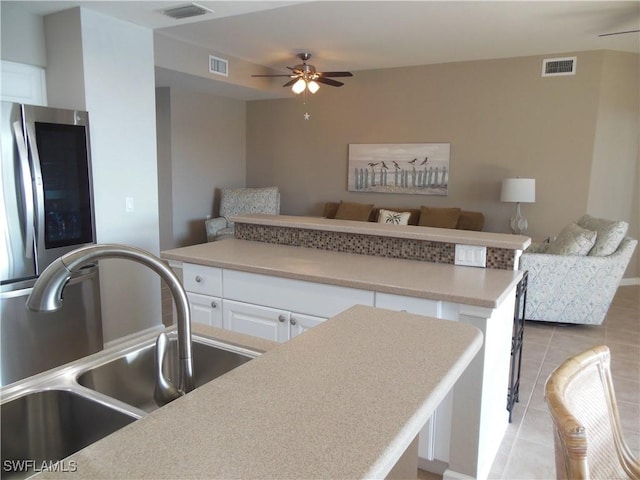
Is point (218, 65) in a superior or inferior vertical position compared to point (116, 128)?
superior

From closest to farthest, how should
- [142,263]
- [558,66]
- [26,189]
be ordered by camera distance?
[142,263] < [26,189] < [558,66]

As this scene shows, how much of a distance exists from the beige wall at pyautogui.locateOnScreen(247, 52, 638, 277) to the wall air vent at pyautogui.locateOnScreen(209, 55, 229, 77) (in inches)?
64.0

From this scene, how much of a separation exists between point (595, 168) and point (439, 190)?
1.84 metres

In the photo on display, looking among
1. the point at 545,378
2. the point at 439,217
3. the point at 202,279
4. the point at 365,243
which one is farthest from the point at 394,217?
the point at 202,279

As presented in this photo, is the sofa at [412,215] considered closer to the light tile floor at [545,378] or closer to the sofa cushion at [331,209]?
the sofa cushion at [331,209]

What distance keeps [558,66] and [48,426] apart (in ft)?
20.3

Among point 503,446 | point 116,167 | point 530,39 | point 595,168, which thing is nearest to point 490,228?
point 595,168

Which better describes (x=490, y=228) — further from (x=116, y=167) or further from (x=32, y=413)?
(x=32, y=413)

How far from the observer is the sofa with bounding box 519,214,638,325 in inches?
160

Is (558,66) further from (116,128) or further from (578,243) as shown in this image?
(116,128)

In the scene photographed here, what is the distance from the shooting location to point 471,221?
A: 232 inches

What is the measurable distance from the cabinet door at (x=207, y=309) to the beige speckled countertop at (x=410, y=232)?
645 millimetres

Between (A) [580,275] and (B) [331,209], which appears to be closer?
(A) [580,275]

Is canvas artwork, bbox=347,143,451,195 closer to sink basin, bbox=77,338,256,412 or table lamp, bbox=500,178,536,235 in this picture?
table lamp, bbox=500,178,536,235
